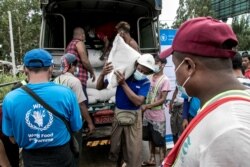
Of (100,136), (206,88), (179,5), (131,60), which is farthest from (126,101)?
(179,5)

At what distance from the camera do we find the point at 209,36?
1.20 meters

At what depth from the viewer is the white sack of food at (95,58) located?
616 cm

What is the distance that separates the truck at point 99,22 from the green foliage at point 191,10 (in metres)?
25.7

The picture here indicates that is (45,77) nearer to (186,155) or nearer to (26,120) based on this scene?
(26,120)

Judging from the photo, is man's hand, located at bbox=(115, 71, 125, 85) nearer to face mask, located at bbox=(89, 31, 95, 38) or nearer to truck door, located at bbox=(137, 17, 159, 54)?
truck door, located at bbox=(137, 17, 159, 54)

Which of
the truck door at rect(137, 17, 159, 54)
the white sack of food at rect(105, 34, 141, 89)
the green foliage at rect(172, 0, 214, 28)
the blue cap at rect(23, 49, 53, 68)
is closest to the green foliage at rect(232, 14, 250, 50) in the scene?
the green foliage at rect(172, 0, 214, 28)

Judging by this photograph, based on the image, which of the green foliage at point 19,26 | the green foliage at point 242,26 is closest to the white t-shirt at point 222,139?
the green foliage at point 19,26

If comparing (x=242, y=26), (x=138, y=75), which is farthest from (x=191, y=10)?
(x=138, y=75)

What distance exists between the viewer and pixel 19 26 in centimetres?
2430

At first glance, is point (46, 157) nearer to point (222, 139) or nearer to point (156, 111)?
point (222, 139)

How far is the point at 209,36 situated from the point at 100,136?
4.35 m

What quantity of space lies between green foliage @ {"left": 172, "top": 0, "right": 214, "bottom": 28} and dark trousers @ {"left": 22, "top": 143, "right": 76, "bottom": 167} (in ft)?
99.1

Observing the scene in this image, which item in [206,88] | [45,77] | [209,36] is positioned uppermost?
[209,36]

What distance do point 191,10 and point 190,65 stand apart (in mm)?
32769
